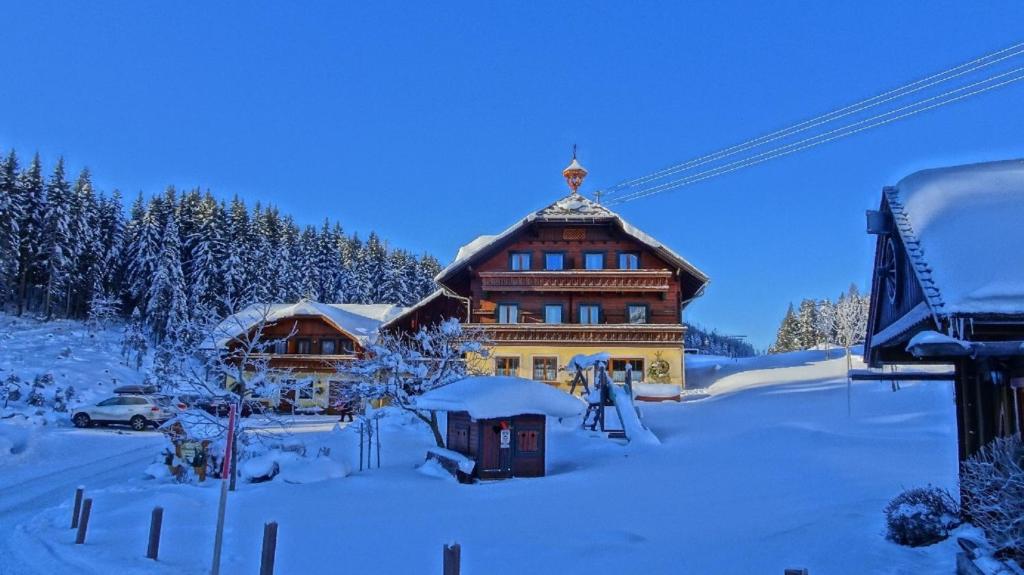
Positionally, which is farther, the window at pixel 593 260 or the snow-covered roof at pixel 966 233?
the window at pixel 593 260

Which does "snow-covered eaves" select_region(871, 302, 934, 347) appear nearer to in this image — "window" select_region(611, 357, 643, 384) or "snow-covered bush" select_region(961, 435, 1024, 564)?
"snow-covered bush" select_region(961, 435, 1024, 564)

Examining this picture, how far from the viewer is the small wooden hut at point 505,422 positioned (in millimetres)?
18906

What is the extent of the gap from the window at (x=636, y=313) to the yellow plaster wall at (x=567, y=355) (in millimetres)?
1749

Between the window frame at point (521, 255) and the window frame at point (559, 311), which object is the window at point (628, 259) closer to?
the window frame at point (559, 311)

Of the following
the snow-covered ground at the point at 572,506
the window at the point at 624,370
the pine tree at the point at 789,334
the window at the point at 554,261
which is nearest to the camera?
the snow-covered ground at the point at 572,506

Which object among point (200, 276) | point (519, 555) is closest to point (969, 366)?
point (519, 555)

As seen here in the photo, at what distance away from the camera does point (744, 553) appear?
34.4ft

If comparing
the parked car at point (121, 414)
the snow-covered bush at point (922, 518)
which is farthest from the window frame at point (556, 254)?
the snow-covered bush at point (922, 518)

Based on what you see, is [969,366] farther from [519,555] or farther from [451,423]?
[451,423]

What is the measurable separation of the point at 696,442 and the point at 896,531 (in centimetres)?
1383

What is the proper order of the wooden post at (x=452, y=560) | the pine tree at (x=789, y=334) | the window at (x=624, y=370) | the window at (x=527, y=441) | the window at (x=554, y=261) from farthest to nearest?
1. the pine tree at (x=789, y=334)
2. the window at (x=554, y=261)
3. the window at (x=624, y=370)
4. the window at (x=527, y=441)
5. the wooden post at (x=452, y=560)

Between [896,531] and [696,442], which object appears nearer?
[896,531]

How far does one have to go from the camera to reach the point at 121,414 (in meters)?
33.3

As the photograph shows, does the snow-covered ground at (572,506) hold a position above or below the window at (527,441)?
below
